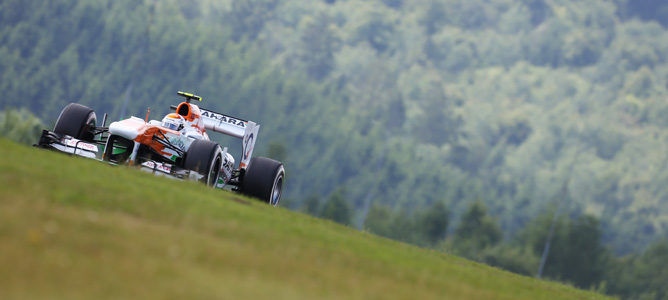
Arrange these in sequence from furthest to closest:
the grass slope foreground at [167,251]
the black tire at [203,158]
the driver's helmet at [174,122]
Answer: the driver's helmet at [174,122]
the black tire at [203,158]
the grass slope foreground at [167,251]

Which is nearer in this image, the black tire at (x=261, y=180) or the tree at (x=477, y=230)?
the black tire at (x=261, y=180)

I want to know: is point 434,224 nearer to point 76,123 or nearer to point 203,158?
point 76,123

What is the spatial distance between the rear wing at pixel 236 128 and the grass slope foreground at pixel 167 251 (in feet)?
27.5

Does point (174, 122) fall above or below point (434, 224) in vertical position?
below

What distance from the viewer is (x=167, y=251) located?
10.4 meters

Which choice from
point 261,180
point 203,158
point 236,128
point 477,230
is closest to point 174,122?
point 261,180

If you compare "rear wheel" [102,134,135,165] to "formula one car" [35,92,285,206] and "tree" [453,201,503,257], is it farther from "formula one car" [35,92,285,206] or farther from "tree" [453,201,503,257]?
"tree" [453,201,503,257]

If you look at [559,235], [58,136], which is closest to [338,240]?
[58,136]

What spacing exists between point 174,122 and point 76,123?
2345 mm

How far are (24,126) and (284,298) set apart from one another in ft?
267

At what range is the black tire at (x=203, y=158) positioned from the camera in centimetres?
2031

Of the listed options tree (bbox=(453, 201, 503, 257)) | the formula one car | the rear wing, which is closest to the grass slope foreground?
the formula one car

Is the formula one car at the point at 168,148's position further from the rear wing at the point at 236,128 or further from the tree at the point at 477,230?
the tree at the point at 477,230

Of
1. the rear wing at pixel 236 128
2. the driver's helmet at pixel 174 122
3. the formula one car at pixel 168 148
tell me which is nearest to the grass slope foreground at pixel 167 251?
the formula one car at pixel 168 148
